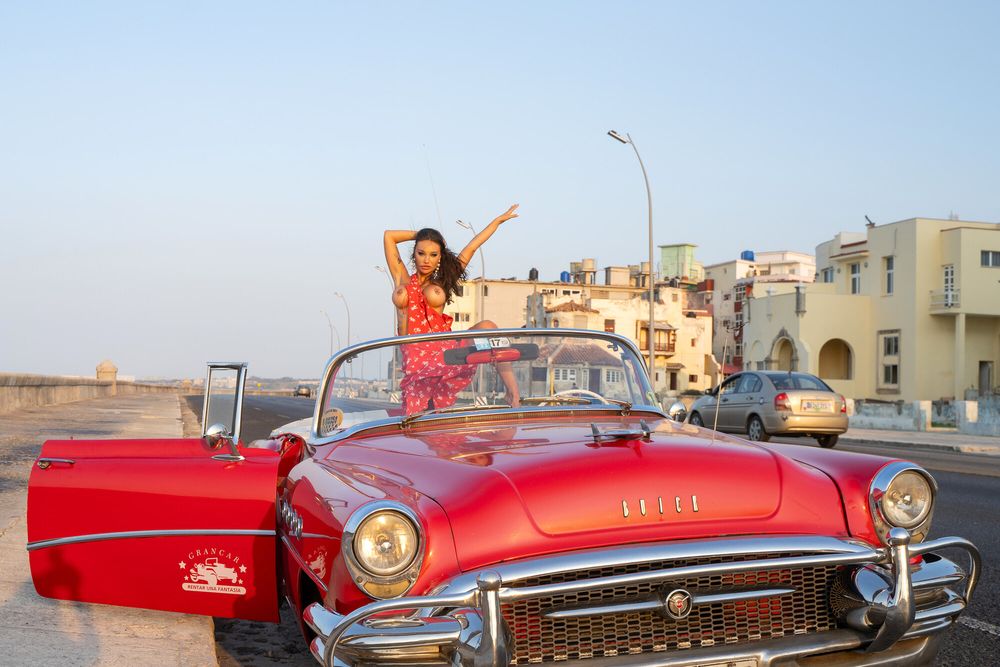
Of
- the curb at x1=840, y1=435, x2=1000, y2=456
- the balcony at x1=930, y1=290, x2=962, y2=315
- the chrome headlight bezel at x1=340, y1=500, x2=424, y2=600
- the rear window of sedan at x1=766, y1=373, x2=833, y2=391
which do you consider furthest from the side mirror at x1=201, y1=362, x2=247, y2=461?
the balcony at x1=930, y1=290, x2=962, y2=315

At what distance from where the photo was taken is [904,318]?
5338cm

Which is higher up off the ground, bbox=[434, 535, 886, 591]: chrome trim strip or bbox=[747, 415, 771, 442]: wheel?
bbox=[434, 535, 886, 591]: chrome trim strip

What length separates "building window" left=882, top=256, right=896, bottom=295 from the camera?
54.6 metres

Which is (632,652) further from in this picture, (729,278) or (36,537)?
(729,278)

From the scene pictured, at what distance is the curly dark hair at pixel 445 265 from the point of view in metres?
6.07

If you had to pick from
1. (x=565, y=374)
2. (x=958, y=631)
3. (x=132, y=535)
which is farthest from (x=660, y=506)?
(x=958, y=631)

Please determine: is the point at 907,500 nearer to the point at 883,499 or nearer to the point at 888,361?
the point at 883,499

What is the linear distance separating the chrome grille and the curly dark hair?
3.43 m

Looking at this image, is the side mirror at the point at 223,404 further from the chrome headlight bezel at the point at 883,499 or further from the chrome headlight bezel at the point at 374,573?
the chrome headlight bezel at the point at 883,499

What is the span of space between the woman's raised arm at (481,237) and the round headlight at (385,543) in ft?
11.3

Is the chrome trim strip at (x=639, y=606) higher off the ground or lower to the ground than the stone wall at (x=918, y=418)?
higher

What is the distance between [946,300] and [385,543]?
53.5 meters

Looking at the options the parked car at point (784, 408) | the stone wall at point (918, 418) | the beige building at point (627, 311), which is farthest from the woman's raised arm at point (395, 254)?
the beige building at point (627, 311)

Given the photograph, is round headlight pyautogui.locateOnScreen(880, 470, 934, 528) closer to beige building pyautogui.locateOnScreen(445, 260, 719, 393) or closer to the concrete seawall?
the concrete seawall
